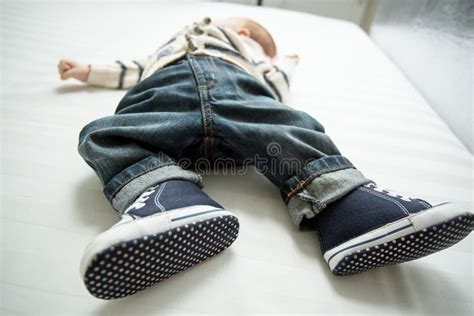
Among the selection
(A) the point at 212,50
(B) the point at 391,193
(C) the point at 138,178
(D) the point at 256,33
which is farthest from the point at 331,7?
(C) the point at 138,178

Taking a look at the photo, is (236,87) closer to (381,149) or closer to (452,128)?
(381,149)

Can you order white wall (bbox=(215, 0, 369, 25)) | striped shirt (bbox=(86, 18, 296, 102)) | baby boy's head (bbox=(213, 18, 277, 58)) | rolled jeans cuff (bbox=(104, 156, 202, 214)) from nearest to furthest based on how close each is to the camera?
rolled jeans cuff (bbox=(104, 156, 202, 214)) → striped shirt (bbox=(86, 18, 296, 102)) → baby boy's head (bbox=(213, 18, 277, 58)) → white wall (bbox=(215, 0, 369, 25))

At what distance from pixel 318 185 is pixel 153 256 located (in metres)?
0.29

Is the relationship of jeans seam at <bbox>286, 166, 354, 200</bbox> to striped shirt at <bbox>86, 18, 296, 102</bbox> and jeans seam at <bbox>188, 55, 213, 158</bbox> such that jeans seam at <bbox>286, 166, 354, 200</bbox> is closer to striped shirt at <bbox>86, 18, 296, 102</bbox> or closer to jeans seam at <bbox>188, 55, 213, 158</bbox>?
jeans seam at <bbox>188, 55, 213, 158</bbox>

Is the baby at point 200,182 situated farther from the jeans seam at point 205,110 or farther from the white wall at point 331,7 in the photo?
the white wall at point 331,7

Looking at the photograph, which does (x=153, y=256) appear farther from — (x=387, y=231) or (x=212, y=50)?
(x=212, y=50)

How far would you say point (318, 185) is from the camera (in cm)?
Result: 49

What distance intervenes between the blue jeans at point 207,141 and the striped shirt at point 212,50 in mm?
118

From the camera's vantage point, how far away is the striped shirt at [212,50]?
2.40ft

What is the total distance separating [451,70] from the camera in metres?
0.88

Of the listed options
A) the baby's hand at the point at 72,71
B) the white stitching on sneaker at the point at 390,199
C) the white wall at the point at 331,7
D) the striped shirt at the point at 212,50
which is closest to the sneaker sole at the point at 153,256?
the white stitching on sneaker at the point at 390,199

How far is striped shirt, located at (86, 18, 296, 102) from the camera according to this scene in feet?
2.40

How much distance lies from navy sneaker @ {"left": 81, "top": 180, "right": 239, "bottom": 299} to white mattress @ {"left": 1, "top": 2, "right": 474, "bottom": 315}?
0.13ft

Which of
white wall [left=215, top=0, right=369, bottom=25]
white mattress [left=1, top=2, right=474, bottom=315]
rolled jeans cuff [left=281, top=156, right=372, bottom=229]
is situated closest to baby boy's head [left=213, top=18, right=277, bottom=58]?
white mattress [left=1, top=2, right=474, bottom=315]
